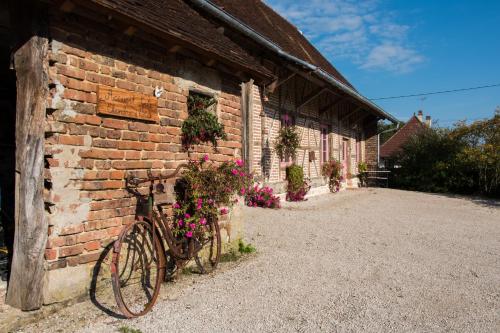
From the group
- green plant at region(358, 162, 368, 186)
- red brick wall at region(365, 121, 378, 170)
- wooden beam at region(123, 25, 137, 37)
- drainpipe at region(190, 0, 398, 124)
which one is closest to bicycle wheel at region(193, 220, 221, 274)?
wooden beam at region(123, 25, 137, 37)

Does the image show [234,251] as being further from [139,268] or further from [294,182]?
[294,182]

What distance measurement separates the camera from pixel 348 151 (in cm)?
1650

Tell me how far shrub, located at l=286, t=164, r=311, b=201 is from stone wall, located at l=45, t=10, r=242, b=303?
6.89 metres

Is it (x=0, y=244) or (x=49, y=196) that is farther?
(x=0, y=244)

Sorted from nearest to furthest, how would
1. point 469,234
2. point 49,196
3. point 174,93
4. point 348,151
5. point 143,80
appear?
point 49,196 → point 143,80 → point 174,93 → point 469,234 → point 348,151

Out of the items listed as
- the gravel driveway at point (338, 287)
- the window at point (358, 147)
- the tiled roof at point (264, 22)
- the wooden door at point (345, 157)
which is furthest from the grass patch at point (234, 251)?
the window at point (358, 147)

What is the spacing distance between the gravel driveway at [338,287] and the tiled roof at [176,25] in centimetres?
260

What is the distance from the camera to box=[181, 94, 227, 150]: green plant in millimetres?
4406

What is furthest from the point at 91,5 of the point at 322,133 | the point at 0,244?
the point at 322,133

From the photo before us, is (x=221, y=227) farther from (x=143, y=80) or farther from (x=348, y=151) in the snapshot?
(x=348, y=151)

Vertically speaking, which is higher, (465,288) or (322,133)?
(322,133)

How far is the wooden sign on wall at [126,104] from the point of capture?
3.50 metres

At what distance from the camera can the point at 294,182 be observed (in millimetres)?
10828

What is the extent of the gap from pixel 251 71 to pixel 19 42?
2816 millimetres
